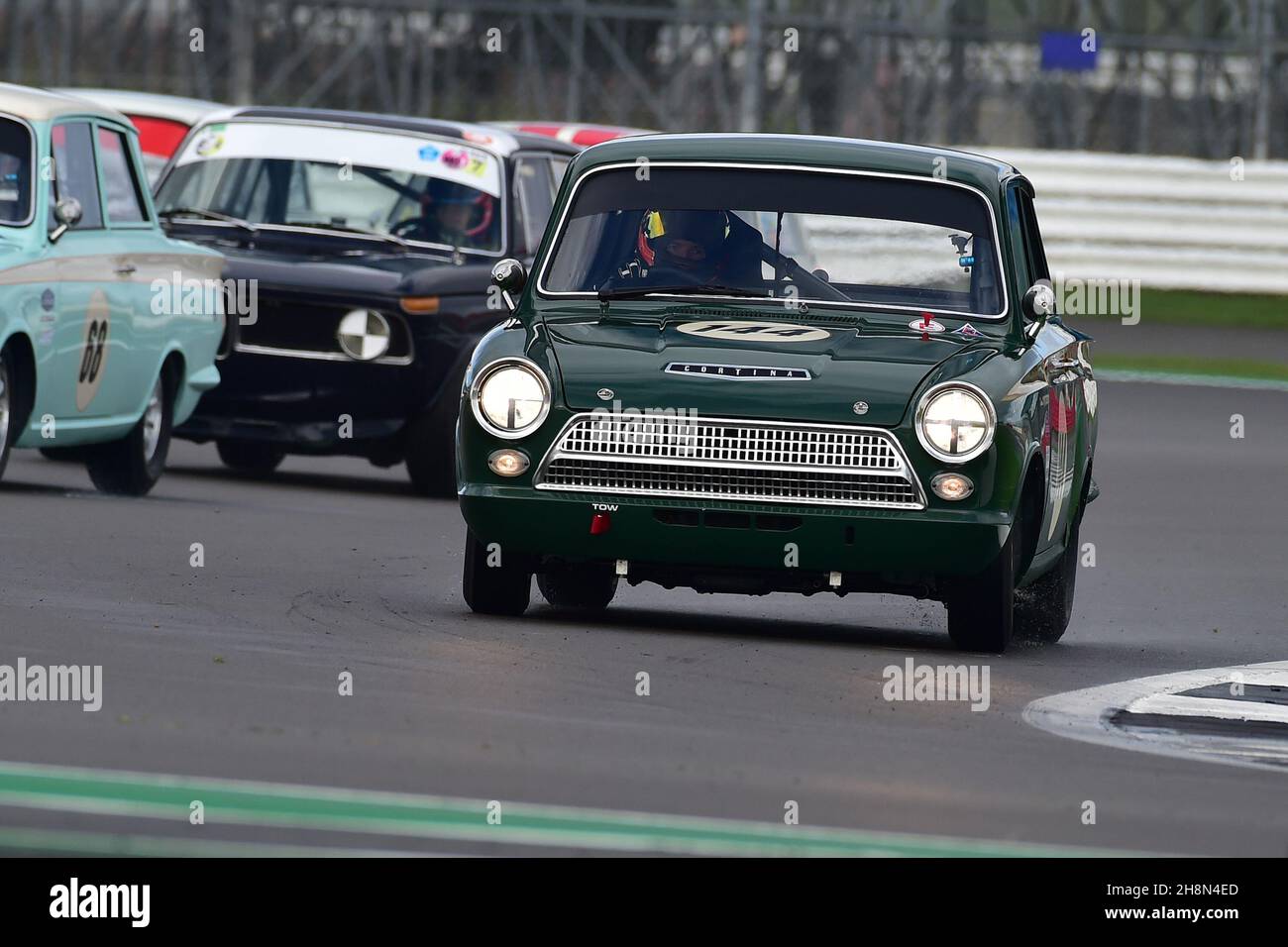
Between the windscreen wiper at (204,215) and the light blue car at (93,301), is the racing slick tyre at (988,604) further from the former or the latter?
the windscreen wiper at (204,215)

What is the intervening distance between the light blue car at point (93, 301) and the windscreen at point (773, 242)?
3.28 m

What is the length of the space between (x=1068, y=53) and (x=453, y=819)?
27.4 metres

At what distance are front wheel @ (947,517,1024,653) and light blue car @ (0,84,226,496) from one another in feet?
15.5

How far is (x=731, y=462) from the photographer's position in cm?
917

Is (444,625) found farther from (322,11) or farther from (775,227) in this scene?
(322,11)

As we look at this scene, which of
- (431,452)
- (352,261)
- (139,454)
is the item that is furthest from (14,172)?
(431,452)

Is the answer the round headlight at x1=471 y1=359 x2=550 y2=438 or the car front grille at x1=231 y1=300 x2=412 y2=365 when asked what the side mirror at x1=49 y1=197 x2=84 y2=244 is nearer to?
the car front grille at x1=231 y1=300 x2=412 y2=365

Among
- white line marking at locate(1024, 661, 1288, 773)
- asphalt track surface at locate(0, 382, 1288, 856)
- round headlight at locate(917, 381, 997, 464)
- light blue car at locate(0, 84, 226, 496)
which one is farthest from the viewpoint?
light blue car at locate(0, 84, 226, 496)

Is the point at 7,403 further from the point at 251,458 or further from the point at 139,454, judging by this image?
the point at 251,458

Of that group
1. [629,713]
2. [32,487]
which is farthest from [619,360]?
[32,487]

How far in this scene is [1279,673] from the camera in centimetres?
948

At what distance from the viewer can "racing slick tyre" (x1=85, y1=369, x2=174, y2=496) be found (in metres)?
14.2

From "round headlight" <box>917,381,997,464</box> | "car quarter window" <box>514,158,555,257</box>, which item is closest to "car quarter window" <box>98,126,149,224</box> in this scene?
"car quarter window" <box>514,158,555,257</box>
